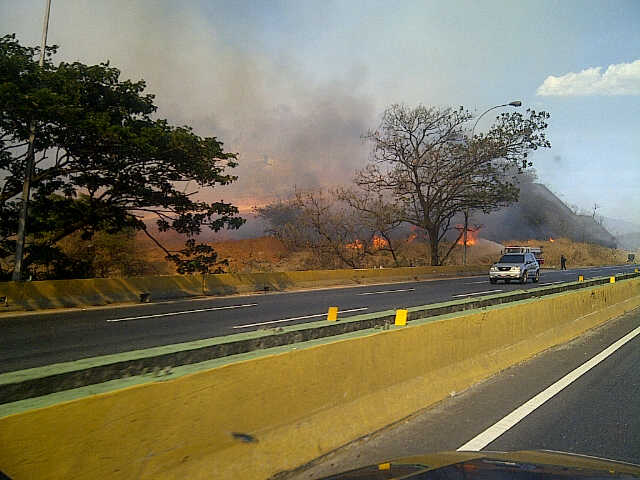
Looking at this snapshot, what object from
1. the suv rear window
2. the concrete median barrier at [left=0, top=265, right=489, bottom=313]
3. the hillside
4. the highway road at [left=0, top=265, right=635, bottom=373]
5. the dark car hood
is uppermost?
the hillside

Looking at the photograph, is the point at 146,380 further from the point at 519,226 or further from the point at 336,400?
the point at 519,226

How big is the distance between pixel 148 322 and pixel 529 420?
10.3 metres

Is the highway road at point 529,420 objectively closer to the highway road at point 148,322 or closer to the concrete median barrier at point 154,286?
the highway road at point 148,322

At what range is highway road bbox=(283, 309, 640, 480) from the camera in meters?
4.44

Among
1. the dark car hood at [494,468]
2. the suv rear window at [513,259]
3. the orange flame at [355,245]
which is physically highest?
the orange flame at [355,245]

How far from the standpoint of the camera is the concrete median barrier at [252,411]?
2.53 meters

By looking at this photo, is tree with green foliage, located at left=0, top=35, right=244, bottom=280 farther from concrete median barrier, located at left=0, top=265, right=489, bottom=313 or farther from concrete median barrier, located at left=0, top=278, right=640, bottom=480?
concrete median barrier, located at left=0, top=278, right=640, bottom=480

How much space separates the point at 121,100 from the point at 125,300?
8581 mm

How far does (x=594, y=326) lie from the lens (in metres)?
12.4

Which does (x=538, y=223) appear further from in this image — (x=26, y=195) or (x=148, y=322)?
(x=148, y=322)

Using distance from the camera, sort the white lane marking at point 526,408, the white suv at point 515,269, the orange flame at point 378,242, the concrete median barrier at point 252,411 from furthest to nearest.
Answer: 1. the orange flame at point 378,242
2. the white suv at point 515,269
3. the white lane marking at point 526,408
4. the concrete median barrier at point 252,411

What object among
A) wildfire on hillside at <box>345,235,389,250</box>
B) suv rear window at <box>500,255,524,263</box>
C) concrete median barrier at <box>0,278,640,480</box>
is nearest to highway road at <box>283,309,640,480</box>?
concrete median barrier at <box>0,278,640,480</box>

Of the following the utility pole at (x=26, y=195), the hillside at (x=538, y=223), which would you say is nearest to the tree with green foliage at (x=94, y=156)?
the utility pole at (x=26, y=195)

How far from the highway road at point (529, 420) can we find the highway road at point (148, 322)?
6087 millimetres
